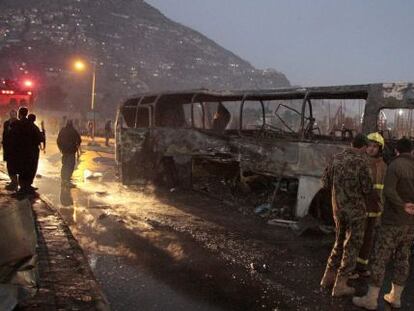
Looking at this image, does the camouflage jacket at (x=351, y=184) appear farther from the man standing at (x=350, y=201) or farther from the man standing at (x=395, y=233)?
the man standing at (x=395, y=233)

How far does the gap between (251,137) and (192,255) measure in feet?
12.6

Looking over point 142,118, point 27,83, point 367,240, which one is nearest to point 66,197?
point 142,118

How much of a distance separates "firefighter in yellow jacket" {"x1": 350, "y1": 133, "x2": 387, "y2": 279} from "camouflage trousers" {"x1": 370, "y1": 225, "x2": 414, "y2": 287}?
0.56 meters

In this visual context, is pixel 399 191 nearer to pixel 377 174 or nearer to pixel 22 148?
pixel 377 174

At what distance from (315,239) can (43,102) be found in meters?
84.5

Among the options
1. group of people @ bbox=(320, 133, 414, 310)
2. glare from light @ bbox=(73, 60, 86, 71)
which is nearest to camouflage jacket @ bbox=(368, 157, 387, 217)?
group of people @ bbox=(320, 133, 414, 310)

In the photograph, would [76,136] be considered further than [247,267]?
Yes

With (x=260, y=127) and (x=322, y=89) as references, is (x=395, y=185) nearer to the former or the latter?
(x=322, y=89)

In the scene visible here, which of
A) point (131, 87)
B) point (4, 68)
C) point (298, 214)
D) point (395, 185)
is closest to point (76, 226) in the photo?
point (298, 214)

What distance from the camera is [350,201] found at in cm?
531

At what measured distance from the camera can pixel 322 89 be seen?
28.5 ft

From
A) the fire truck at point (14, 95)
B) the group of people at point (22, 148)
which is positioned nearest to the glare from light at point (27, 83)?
the fire truck at point (14, 95)

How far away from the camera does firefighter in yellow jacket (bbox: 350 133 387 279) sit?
18.2 ft

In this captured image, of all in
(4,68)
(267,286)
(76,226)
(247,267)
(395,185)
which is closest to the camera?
(395,185)
